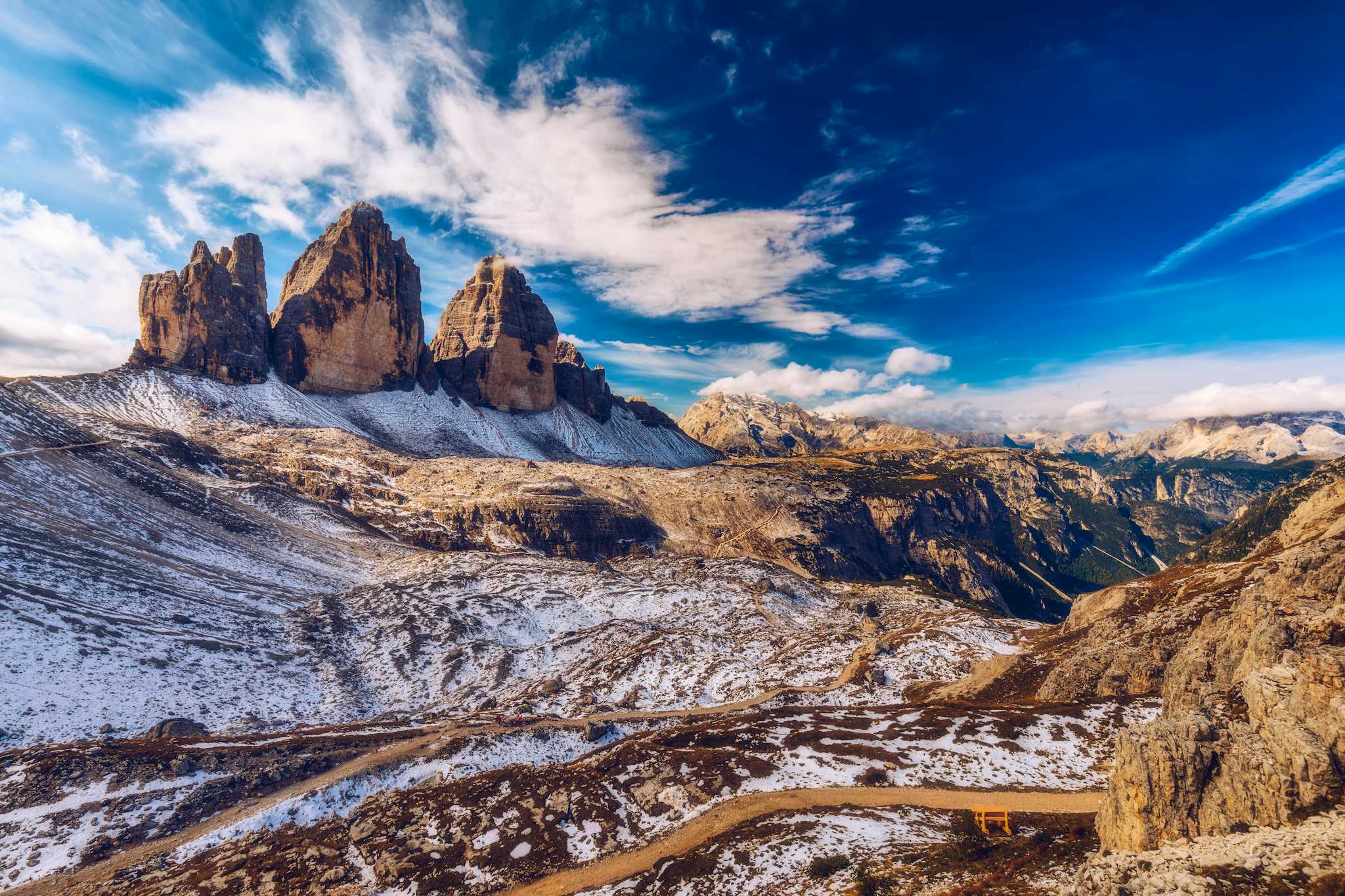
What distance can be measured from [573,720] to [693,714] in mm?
9828

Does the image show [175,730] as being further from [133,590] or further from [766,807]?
[766,807]

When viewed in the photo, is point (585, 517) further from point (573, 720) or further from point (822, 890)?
point (822, 890)

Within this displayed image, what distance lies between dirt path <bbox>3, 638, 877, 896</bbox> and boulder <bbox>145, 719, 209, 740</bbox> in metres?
12.2

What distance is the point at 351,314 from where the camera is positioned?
17850 cm

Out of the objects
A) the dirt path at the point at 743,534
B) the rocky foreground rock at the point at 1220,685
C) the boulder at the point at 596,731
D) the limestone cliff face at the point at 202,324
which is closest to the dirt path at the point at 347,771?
the boulder at the point at 596,731

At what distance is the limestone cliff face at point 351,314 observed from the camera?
172 metres

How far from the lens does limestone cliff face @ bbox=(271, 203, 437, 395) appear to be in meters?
172

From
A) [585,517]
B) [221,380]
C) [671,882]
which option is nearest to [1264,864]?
[671,882]

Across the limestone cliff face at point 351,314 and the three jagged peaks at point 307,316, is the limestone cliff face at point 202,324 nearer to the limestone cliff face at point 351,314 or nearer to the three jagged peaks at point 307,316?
the three jagged peaks at point 307,316

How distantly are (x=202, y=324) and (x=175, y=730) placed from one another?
523ft

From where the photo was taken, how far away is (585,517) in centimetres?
12394

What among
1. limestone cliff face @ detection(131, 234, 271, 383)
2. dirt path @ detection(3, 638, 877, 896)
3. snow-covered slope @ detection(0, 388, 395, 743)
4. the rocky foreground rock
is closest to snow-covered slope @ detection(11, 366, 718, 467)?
limestone cliff face @ detection(131, 234, 271, 383)

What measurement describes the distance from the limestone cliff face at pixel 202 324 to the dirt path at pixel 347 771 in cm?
16468

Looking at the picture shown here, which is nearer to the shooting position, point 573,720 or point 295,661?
point 573,720
